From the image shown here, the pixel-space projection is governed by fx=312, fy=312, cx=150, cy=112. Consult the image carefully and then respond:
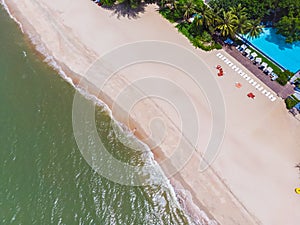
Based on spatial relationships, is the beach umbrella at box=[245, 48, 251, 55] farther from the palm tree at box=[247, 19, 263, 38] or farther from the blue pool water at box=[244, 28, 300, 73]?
the palm tree at box=[247, 19, 263, 38]

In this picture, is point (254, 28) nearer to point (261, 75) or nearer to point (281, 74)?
point (261, 75)

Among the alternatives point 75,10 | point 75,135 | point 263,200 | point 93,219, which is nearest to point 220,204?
point 263,200

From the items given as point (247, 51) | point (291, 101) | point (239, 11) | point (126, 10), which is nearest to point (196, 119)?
point (291, 101)

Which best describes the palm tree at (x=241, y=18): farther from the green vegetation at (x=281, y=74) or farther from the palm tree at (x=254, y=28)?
the green vegetation at (x=281, y=74)

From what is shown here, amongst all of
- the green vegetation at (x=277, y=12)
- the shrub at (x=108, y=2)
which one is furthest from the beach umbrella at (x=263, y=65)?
the shrub at (x=108, y=2)

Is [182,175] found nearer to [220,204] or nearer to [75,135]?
[220,204]

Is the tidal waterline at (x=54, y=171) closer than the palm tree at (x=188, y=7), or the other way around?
the tidal waterline at (x=54, y=171)

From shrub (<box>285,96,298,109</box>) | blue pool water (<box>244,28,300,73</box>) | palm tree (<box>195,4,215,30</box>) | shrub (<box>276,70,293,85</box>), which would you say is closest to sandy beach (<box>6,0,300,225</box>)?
shrub (<box>285,96,298,109</box>)
